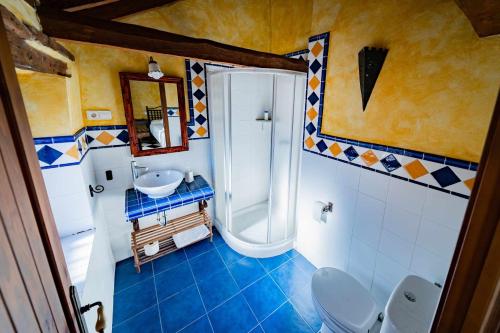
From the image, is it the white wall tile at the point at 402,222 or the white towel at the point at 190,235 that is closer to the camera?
the white wall tile at the point at 402,222

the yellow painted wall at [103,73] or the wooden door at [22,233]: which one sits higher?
the yellow painted wall at [103,73]

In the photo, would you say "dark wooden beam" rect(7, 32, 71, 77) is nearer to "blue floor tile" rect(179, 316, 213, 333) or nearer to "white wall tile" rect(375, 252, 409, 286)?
"blue floor tile" rect(179, 316, 213, 333)

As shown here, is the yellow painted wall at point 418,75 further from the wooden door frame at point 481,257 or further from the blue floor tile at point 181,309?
the blue floor tile at point 181,309

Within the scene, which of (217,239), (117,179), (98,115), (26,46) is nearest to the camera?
(26,46)

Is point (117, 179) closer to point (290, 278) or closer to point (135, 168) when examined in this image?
point (135, 168)

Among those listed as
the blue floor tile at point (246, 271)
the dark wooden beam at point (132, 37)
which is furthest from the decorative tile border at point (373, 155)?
the blue floor tile at point (246, 271)

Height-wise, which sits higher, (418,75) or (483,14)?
(483,14)

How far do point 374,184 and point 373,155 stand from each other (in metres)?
0.22

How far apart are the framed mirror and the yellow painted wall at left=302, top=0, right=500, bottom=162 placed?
5.13 ft

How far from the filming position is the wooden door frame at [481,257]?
0.42 metres

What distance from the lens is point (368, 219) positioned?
1730 mm

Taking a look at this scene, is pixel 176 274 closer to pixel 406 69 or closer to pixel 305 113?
pixel 305 113

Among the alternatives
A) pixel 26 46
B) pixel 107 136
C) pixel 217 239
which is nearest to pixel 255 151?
pixel 217 239

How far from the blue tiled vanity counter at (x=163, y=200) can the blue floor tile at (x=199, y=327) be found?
1.02 metres
